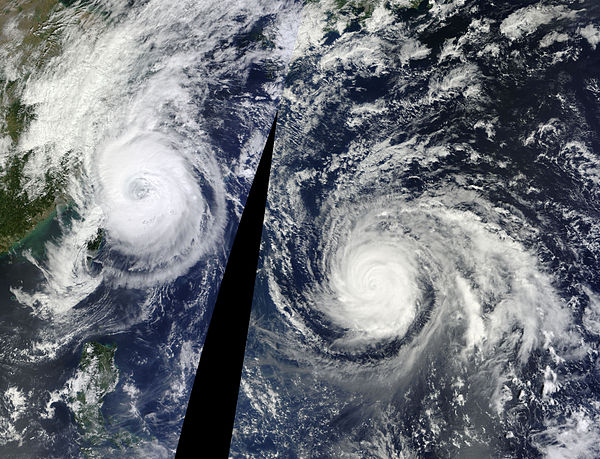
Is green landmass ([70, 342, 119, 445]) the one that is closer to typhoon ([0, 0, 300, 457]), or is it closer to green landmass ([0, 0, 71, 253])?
typhoon ([0, 0, 300, 457])

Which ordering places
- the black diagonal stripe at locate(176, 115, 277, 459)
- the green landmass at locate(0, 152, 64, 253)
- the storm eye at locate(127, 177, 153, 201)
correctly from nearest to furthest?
the black diagonal stripe at locate(176, 115, 277, 459)
the storm eye at locate(127, 177, 153, 201)
the green landmass at locate(0, 152, 64, 253)

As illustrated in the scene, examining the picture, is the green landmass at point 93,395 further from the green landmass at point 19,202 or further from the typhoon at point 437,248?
the green landmass at point 19,202

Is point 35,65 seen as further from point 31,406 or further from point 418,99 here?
point 418,99

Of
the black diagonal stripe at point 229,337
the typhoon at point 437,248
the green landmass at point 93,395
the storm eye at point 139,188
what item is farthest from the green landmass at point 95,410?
the storm eye at point 139,188

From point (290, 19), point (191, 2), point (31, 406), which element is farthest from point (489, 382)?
point (191, 2)

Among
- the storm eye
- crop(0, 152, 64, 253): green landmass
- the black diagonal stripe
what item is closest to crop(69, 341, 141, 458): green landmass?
the black diagonal stripe

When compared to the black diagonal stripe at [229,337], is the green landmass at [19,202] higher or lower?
higher
